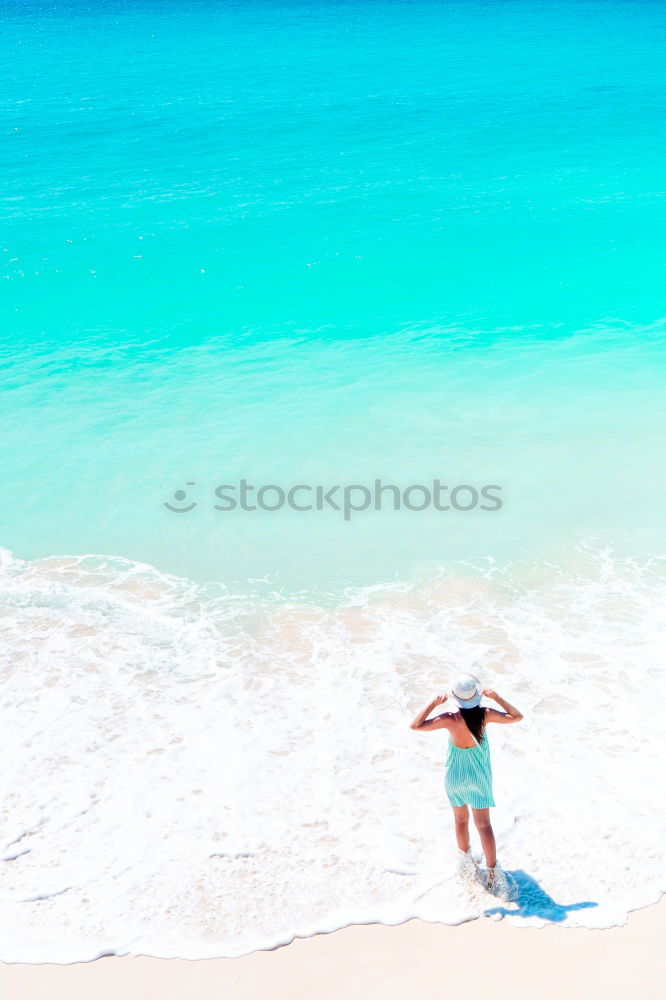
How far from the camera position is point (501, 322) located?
16875 mm

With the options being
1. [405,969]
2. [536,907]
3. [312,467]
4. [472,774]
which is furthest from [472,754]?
[312,467]

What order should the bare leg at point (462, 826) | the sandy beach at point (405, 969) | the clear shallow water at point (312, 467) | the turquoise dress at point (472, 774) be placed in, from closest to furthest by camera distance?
1. the sandy beach at point (405, 969)
2. the turquoise dress at point (472, 774)
3. the bare leg at point (462, 826)
4. the clear shallow water at point (312, 467)

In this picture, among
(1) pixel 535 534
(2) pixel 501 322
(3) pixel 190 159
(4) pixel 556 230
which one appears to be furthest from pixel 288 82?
(1) pixel 535 534

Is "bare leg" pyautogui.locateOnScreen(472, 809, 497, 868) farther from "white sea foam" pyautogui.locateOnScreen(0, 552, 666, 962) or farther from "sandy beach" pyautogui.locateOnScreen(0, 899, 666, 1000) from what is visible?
"sandy beach" pyautogui.locateOnScreen(0, 899, 666, 1000)

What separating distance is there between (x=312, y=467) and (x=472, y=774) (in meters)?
7.16

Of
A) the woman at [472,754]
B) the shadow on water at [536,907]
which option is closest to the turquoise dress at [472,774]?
the woman at [472,754]

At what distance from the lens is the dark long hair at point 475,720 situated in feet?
17.3

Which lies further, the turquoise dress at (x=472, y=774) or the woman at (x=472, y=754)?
the turquoise dress at (x=472, y=774)

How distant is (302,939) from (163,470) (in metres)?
7.81

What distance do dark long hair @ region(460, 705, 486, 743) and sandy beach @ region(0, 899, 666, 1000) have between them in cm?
123

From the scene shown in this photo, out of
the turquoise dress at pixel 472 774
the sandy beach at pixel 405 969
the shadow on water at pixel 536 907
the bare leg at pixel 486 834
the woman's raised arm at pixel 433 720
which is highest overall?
the woman's raised arm at pixel 433 720

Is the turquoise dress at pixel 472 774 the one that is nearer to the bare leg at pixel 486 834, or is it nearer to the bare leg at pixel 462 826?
the bare leg at pixel 486 834

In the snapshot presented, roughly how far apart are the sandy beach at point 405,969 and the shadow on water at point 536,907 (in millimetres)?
99

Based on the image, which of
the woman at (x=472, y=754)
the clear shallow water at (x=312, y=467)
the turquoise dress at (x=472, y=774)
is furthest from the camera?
the clear shallow water at (x=312, y=467)
